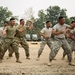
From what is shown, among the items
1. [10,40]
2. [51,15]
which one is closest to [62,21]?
[10,40]

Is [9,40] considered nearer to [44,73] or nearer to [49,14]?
[44,73]

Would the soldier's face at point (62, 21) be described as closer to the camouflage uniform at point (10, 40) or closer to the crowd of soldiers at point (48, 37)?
the crowd of soldiers at point (48, 37)

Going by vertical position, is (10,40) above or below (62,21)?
below

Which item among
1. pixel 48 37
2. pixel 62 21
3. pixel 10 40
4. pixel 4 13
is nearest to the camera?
pixel 62 21

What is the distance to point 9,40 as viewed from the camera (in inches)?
444

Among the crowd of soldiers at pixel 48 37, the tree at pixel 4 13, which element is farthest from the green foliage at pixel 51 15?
the crowd of soldiers at pixel 48 37

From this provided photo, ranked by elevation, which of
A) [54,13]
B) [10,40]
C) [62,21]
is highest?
[54,13]

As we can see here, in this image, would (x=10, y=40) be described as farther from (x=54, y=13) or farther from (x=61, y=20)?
(x=54, y=13)

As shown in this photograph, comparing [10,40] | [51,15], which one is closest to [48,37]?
[10,40]

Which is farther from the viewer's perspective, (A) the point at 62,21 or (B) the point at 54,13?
(B) the point at 54,13

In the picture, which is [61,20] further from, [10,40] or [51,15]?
[51,15]

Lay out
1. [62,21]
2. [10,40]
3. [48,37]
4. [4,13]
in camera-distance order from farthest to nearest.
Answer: [4,13]
[48,37]
[10,40]
[62,21]

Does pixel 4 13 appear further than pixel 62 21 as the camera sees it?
Yes

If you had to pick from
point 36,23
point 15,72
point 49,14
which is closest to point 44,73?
point 15,72
